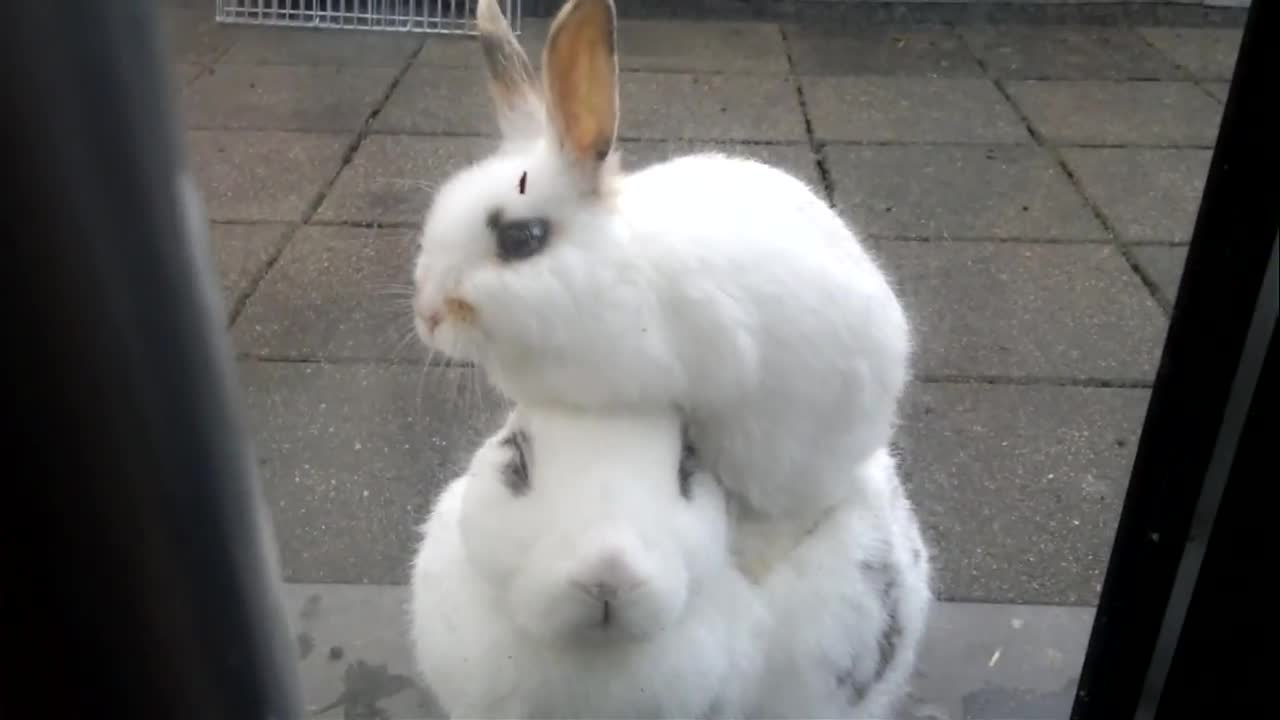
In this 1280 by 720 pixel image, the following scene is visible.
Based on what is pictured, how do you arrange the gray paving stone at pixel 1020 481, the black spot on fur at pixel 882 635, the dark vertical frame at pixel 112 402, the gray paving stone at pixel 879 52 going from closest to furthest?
1. the dark vertical frame at pixel 112 402
2. the black spot on fur at pixel 882 635
3. the gray paving stone at pixel 1020 481
4. the gray paving stone at pixel 879 52

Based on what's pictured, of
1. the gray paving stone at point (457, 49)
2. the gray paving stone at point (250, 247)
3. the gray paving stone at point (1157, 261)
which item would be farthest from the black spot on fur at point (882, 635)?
the gray paving stone at point (250, 247)

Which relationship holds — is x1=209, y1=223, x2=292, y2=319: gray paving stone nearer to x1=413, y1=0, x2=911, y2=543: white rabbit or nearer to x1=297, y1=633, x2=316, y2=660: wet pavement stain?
x1=297, y1=633, x2=316, y2=660: wet pavement stain

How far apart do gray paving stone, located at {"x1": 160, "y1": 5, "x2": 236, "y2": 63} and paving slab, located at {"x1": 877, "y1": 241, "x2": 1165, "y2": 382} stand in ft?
1.92

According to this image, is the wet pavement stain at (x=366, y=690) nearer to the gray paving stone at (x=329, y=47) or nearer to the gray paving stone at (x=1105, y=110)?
the gray paving stone at (x=329, y=47)

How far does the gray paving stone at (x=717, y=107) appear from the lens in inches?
47.6

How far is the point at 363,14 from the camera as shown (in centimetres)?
132

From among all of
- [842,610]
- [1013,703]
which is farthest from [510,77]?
[1013,703]

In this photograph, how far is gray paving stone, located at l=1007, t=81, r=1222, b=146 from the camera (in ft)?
4.98

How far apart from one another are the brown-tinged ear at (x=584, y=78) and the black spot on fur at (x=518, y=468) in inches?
5.3

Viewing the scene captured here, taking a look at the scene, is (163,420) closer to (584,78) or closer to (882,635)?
(584,78)

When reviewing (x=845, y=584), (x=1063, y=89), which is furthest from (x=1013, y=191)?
(x=845, y=584)

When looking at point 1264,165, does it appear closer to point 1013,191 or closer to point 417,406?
point 417,406

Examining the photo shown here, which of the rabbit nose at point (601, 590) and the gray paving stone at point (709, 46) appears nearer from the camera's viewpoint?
the rabbit nose at point (601, 590)

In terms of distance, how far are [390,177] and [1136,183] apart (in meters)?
0.87
